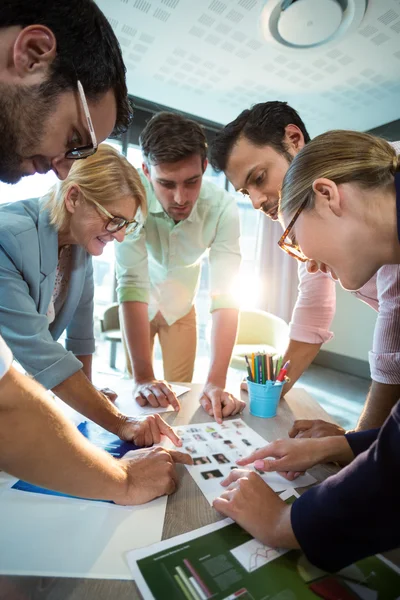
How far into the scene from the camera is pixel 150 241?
5.98ft

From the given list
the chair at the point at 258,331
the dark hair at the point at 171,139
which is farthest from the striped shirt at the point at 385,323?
the chair at the point at 258,331

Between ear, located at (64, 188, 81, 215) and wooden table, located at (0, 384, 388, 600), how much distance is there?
2.35ft

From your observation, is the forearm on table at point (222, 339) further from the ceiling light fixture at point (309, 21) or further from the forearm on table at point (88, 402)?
the ceiling light fixture at point (309, 21)

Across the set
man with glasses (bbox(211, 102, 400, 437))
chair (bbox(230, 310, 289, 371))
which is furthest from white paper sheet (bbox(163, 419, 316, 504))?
chair (bbox(230, 310, 289, 371))

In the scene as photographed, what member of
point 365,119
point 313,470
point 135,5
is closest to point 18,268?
point 313,470

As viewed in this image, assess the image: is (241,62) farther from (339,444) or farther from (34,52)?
(339,444)

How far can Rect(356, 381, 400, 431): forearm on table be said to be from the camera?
3.43ft

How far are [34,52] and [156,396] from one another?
3.08 feet

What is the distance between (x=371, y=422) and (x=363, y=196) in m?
0.66

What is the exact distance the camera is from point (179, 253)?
184 cm

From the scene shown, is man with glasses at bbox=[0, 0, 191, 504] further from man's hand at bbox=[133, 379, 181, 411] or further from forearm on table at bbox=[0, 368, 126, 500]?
man's hand at bbox=[133, 379, 181, 411]

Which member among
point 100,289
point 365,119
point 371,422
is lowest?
point 100,289

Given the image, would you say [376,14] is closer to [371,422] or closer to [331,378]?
[371,422]

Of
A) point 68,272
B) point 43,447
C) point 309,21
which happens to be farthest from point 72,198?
point 309,21
